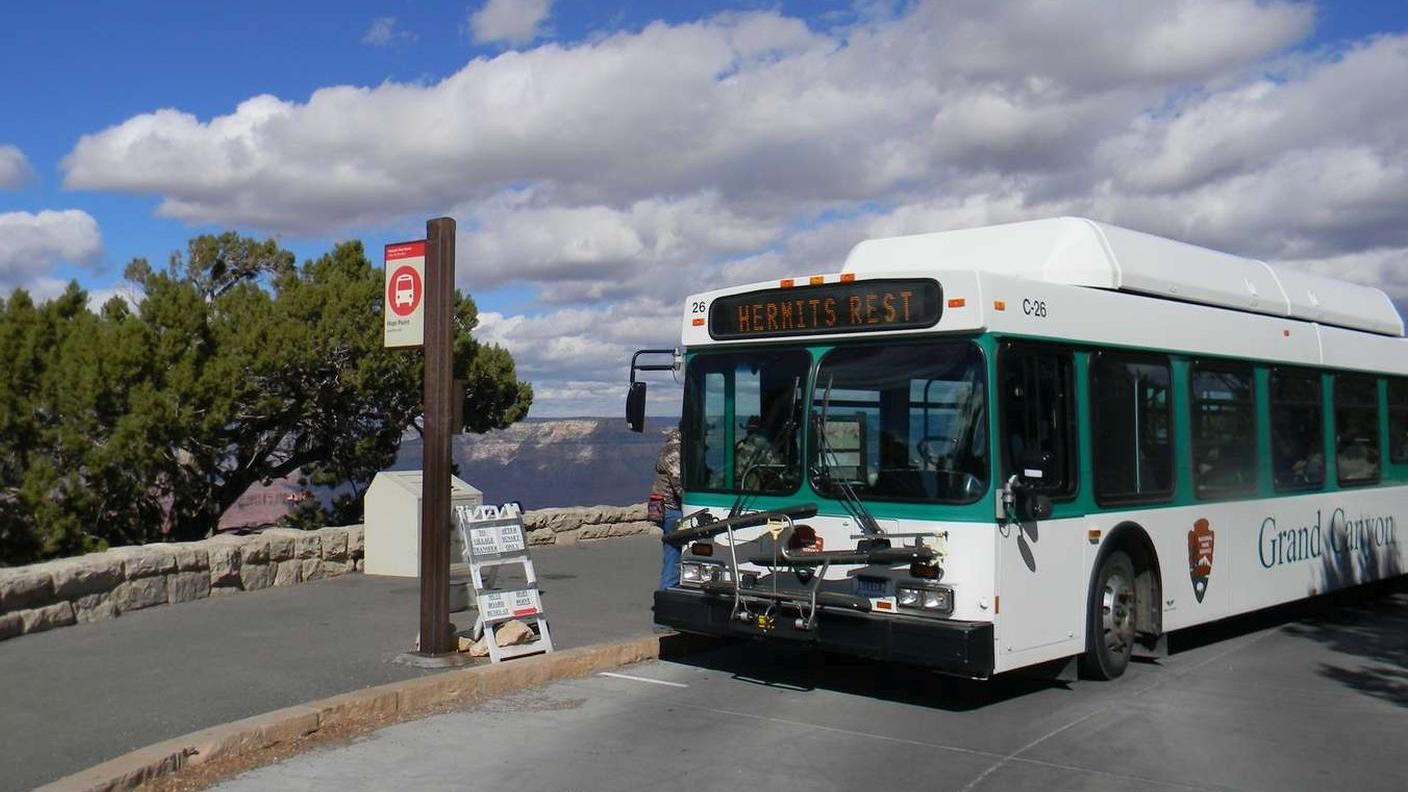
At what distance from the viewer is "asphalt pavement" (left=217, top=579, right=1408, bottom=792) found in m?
6.63

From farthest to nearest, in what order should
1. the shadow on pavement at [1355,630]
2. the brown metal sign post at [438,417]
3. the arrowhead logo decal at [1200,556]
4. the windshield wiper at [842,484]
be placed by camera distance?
the arrowhead logo decal at [1200,556] → the shadow on pavement at [1355,630] → the brown metal sign post at [438,417] → the windshield wiper at [842,484]

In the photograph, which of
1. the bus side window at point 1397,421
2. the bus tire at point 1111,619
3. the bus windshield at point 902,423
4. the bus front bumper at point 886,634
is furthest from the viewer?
the bus side window at point 1397,421

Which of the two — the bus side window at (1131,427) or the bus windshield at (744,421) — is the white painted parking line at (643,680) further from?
the bus side window at (1131,427)

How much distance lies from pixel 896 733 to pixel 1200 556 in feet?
12.0

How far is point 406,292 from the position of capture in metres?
9.48

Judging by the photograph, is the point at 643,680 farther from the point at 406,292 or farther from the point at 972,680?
the point at 406,292

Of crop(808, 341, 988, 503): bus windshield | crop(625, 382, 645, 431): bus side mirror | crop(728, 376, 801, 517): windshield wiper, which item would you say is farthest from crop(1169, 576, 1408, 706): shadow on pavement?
crop(625, 382, 645, 431): bus side mirror

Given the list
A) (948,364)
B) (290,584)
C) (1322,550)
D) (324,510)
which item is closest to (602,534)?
(324,510)

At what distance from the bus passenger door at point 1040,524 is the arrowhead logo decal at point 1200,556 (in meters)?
1.75

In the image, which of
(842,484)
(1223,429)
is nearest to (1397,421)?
(1223,429)

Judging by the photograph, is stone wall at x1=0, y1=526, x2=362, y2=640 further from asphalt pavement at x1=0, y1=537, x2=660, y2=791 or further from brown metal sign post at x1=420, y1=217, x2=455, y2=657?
brown metal sign post at x1=420, y1=217, x2=455, y2=657

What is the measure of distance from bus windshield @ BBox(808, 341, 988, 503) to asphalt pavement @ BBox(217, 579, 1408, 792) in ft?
4.88

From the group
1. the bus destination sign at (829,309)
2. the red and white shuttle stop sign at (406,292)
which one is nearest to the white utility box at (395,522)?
the red and white shuttle stop sign at (406,292)

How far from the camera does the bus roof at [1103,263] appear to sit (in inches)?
370
